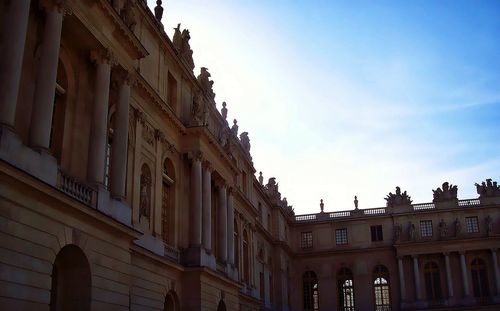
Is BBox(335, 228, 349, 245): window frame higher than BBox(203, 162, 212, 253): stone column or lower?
higher

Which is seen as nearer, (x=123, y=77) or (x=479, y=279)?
(x=123, y=77)

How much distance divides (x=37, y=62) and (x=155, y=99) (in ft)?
30.3

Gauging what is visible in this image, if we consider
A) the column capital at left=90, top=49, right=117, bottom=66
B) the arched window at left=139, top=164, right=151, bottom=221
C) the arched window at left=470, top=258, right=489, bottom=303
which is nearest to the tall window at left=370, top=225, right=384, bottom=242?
the arched window at left=470, top=258, right=489, bottom=303

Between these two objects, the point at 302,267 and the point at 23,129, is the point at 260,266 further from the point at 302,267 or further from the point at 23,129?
the point at 23,129

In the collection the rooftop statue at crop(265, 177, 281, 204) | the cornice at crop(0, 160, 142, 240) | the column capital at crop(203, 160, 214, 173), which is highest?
the rooftop statue at crop(265, 177, 281, 204)

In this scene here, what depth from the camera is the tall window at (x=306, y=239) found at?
208 ft

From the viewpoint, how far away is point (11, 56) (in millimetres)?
15617

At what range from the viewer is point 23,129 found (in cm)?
1747

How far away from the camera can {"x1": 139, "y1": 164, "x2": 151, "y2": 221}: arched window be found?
2577 cm

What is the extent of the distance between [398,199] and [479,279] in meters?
11.1

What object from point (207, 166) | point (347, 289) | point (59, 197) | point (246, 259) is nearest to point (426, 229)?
point (347, 289)

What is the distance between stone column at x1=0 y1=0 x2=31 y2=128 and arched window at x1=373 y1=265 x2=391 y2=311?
50099mm

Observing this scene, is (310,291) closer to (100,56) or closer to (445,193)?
(445,193)

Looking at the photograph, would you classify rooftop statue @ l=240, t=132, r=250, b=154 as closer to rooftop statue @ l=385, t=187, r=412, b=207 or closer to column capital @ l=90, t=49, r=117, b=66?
rooftop statue @ l=385, t=187, r=412, b=207
